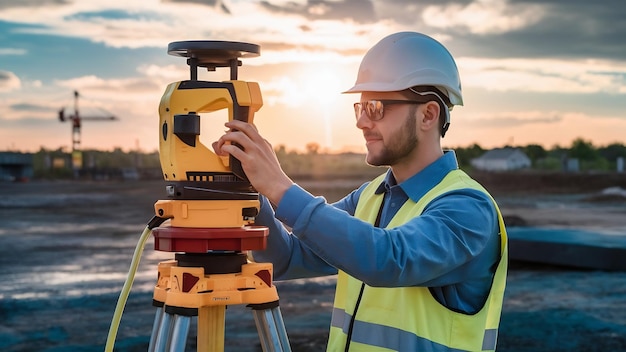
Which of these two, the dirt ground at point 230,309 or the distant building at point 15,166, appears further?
the distant building at point 15,166

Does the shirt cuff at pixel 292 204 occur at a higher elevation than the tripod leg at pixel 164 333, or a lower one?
higher

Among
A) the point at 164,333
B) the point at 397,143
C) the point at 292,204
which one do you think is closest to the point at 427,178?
the point at 397,143

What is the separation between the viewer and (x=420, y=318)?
2727 millimetres

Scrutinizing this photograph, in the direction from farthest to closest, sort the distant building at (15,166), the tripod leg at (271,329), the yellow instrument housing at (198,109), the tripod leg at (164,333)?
1. the distant building at (15,166)
2. the tripod leg at (271,329)
3. the tripod leg at (164,333)
4. the yellow instrument housing at (198,109)

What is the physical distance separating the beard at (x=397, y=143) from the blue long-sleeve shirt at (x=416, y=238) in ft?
0.53

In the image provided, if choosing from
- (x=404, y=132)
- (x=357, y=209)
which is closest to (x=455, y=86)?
(x=404, y=132)

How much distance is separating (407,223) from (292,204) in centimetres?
38

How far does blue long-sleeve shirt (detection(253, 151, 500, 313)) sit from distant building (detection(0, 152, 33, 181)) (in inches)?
3124

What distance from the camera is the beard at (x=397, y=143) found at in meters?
2.75

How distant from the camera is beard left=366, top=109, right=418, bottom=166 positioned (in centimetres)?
275

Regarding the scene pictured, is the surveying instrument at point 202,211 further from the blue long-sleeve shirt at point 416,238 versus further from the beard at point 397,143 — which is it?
the beard at point 397,143

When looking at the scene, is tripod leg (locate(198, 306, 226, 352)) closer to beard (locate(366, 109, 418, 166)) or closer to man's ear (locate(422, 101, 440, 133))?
beard (locate(366, 109, 418, 166))

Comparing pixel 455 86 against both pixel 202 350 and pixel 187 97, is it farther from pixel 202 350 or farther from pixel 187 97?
pixel 202 350

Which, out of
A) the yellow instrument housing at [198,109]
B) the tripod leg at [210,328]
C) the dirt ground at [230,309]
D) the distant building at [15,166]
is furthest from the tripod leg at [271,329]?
the distant building at [15,166]
